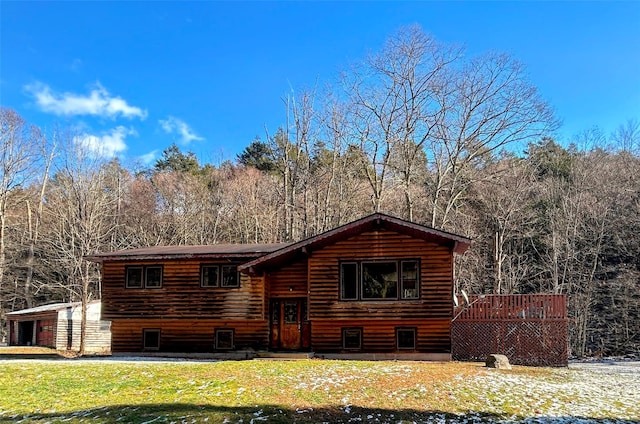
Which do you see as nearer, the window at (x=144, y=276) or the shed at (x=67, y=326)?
the window at (x=144, y=276)

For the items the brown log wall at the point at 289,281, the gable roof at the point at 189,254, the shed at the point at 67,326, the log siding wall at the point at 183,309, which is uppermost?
the gable roof at the point at 189,254

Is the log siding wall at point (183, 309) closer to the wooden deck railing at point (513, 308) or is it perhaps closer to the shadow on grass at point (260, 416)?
the wooden deck railing at point (513, 308)

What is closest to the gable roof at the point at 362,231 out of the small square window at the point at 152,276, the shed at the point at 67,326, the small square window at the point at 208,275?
the small square window at the point at 208,275

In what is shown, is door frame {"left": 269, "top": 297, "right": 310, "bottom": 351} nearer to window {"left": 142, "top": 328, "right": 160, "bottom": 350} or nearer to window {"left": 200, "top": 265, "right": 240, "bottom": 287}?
window {"left": 200, "top": 265, "right": 240, "bottom": 287}

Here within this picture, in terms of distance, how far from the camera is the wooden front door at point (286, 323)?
24031 millimetres

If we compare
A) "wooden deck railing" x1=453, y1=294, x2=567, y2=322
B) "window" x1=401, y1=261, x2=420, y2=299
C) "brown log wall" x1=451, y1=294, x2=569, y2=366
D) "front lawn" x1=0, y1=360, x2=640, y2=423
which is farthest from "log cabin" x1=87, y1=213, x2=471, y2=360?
"front lawn" x1=0, y1=360, x2=640, y2=423

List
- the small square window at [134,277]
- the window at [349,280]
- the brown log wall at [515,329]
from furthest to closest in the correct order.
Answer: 1. the small square window at [134,277]
2. the window at [349,280]
3. the brown log wall at [515,329]

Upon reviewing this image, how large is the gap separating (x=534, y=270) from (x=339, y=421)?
3221 centimetres

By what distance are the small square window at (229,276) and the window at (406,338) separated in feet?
23.0

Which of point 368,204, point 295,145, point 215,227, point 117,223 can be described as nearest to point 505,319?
point 368,204

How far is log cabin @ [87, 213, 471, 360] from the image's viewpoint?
21953 millimetres

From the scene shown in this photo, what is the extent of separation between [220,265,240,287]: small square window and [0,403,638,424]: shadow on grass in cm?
1150

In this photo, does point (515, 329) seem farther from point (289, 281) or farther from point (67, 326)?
point (67, 326)

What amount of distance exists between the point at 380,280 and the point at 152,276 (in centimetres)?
993
